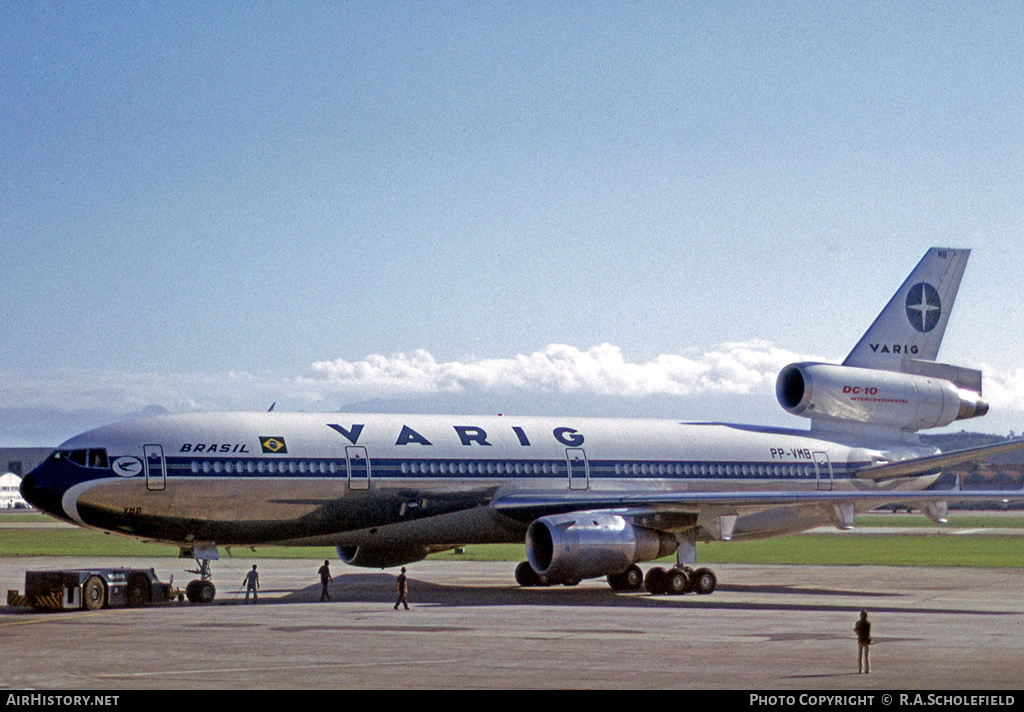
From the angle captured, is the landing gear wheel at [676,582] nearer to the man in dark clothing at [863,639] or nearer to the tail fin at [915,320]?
the tail fin at [915,320]

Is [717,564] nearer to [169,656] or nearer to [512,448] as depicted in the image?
[512,448]

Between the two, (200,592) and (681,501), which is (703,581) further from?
(200,592)

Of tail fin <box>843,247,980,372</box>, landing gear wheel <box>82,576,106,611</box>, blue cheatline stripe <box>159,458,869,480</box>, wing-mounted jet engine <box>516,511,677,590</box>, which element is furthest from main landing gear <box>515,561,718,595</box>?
landing gear wheel <box>82,576,106,611</box>

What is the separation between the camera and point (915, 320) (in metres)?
48.1

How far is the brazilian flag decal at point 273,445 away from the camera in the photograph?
123ft

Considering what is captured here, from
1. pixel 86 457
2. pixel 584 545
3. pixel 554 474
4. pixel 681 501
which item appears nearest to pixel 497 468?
pixel 554 474
